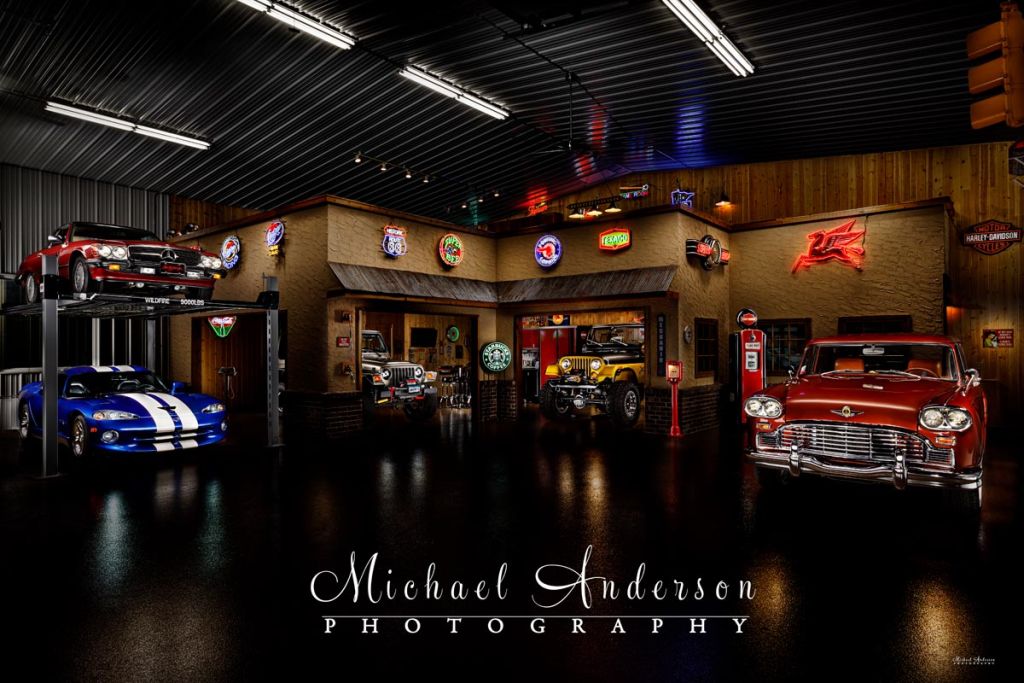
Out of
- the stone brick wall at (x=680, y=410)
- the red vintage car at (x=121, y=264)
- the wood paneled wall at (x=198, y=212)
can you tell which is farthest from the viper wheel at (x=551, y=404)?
the wood paneled wall at (x=198, y=212)

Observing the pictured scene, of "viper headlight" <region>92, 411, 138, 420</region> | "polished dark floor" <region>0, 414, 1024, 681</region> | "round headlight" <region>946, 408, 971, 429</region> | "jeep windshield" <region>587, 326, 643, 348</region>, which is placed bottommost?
"polished dark floor" <region>0, 414, 1024, 681</region>

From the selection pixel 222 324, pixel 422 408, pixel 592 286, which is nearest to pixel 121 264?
pixel 222 324

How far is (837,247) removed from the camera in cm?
1154

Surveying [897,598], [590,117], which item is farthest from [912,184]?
[897,598]

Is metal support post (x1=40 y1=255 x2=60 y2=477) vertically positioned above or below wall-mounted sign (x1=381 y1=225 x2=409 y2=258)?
below

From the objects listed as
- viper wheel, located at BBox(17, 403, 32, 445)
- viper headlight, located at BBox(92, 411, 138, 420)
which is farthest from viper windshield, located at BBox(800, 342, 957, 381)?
viper wheel, located at BBox(17, 403, 32, 445)

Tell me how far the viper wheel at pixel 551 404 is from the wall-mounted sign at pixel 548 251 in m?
2.65

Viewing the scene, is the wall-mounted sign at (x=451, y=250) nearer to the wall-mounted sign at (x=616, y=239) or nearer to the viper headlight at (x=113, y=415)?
the wall-mounted sign at (x=616, y=239)

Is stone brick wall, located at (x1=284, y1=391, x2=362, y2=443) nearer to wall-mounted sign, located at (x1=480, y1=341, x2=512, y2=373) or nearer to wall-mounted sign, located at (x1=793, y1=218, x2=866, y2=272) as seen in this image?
wall-mounted sign, located at (x1=480, y1=341, x2=512, y2=373)

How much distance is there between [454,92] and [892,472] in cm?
894

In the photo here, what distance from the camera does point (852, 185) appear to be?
43.1 feet

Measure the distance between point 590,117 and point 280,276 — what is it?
7.01 m

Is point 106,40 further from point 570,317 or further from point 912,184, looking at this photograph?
point 912,184

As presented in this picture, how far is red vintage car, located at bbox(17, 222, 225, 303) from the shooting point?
8383 millimetres
